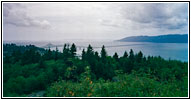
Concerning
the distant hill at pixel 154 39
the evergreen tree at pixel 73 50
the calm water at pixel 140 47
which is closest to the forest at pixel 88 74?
the evergreen tree at pixel 73 50

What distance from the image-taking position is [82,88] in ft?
13.3

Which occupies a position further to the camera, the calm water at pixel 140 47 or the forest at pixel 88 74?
the calm water at pixel 140 47

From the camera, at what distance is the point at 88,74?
459cm

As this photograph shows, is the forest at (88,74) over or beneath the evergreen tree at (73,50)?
beneath

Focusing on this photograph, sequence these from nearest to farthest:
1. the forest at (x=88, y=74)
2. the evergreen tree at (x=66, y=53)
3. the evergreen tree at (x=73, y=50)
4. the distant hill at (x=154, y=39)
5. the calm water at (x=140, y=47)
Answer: the forest at (x=88, y=74), the distant hill at (x=154, y=39), the calm water at (x=140, y=47), the evergreen tree at (x=73, y=50), the evergreen tree at (x=66, y=53)

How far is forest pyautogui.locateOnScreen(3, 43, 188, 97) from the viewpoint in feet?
13.6

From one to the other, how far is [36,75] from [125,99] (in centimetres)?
268

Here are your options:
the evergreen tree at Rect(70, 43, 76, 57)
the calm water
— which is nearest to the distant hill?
the calm water

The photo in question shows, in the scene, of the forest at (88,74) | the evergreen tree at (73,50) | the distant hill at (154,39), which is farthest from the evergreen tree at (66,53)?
the distant hill at (154,39)

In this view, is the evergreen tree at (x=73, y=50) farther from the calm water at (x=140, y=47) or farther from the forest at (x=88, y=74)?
the calm water at (x=140, y=47)

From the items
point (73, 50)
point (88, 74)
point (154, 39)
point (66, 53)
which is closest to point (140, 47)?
point (154, 39)

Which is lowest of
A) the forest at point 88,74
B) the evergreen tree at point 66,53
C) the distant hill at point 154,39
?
the forest at point 88,74

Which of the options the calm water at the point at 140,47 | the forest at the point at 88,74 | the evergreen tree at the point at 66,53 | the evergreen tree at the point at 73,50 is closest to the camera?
the forest at the point at 88,74

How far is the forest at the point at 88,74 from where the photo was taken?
13.6 ft
